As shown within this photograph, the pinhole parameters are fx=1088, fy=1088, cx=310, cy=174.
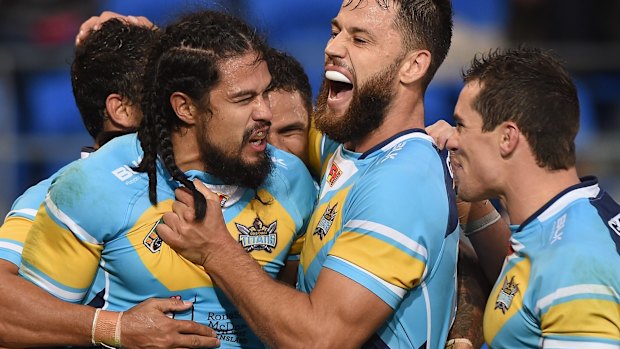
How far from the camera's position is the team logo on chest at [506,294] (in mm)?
4355

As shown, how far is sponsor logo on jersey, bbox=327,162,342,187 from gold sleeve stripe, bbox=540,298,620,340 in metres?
1.34

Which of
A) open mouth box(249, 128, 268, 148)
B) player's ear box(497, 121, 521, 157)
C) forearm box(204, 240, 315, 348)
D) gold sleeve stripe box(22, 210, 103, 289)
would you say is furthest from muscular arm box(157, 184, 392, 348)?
player's ear box(497, 121, 521, 157)

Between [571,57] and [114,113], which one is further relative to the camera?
[571,57]

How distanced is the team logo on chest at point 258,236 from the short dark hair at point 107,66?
1203 mm

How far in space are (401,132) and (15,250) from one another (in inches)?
75.7

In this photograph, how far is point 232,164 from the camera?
4922mm

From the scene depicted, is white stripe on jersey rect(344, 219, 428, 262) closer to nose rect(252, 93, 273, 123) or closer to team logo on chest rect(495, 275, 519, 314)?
team logo on chest rect(495, 275, 519, 314)

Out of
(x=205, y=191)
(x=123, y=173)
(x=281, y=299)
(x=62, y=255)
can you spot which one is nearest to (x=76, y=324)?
(x=62, y=255)

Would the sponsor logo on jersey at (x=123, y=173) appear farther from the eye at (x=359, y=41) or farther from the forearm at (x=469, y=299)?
the forearm at (x=469, y=299)

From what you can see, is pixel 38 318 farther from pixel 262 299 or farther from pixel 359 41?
pixel 359 41

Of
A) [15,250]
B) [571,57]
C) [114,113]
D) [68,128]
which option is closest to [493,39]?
[571,57]

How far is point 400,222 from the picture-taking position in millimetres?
4527

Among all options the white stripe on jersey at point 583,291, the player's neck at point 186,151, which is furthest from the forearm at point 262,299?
the white stripe on jersey at point 583,291

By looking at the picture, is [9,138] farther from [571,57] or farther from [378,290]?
[378,290]
